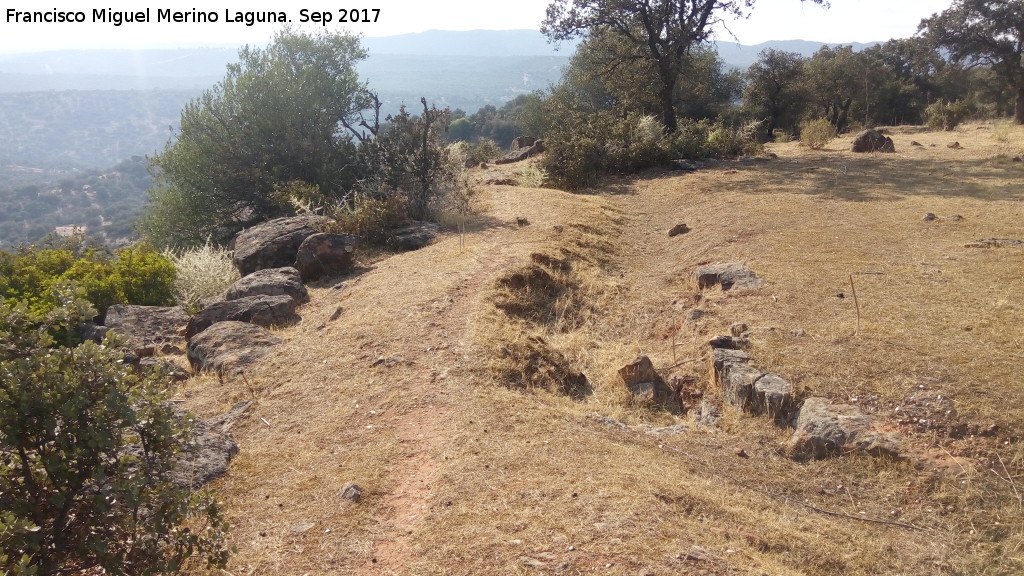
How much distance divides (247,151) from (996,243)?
47.9 ft

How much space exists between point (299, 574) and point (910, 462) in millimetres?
4020

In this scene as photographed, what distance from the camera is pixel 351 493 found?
3855 millimetres

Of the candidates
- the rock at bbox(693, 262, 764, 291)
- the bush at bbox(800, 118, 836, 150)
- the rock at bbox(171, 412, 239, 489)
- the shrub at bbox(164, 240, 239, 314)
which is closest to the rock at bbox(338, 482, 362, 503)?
the rock at bbox(171, 412, 239, 489)

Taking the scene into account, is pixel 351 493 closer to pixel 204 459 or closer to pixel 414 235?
pixel 204 459

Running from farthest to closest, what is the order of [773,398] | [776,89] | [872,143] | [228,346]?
[776,89] < [872,143] < [228,346] < [773,398]

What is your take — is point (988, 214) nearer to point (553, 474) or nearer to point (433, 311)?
point (433, 311)

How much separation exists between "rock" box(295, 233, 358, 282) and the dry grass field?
302 millimetres

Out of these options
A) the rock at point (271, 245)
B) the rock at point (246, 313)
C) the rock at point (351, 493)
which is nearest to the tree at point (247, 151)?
the rock at point (271, 245)

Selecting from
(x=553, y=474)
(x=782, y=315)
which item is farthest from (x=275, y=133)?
(x=553, y=474)

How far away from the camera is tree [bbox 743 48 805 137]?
29750mm

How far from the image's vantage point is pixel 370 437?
4699 mm

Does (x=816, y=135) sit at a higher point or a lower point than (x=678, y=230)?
higher

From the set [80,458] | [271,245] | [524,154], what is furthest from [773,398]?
[524,154]

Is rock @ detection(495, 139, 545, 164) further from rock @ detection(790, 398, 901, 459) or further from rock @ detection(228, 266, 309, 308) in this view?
rock @ detection(790, 398, 901, 459)
